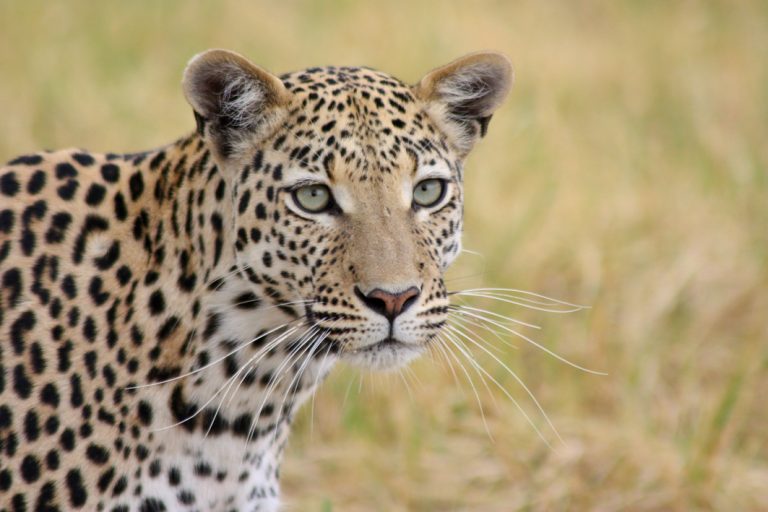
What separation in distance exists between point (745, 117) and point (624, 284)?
180 inches

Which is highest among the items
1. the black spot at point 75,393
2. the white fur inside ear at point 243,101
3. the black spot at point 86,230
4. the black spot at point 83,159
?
the white fur inside ear at point 243,101

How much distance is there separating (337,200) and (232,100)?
584 mm

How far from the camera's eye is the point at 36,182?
496 centimetres

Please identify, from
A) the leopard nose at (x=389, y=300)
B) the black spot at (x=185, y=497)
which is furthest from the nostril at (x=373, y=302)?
the black spot at (x=185, y=497)

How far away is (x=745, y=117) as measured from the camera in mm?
12664

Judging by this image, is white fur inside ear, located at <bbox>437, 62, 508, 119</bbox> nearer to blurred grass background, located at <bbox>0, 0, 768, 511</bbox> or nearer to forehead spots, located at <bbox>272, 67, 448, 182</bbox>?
forehead spots, located at <bbox>272, 67, 448, 182</bbox>

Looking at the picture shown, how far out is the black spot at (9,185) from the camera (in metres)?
4.95

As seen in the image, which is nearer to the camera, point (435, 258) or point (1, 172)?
point (435, 258)

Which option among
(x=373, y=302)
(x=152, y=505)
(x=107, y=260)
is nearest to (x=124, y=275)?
(x=107, y=260)

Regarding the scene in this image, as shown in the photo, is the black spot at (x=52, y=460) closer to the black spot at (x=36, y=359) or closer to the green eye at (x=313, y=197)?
the black spot at (x=36, y=359)

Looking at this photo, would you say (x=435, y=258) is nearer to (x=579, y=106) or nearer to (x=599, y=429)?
(x=599, y=429)

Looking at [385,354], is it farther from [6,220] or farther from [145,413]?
[6,220]

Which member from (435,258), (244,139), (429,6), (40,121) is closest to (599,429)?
(435,258)

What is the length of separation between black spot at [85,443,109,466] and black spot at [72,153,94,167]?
116cm
